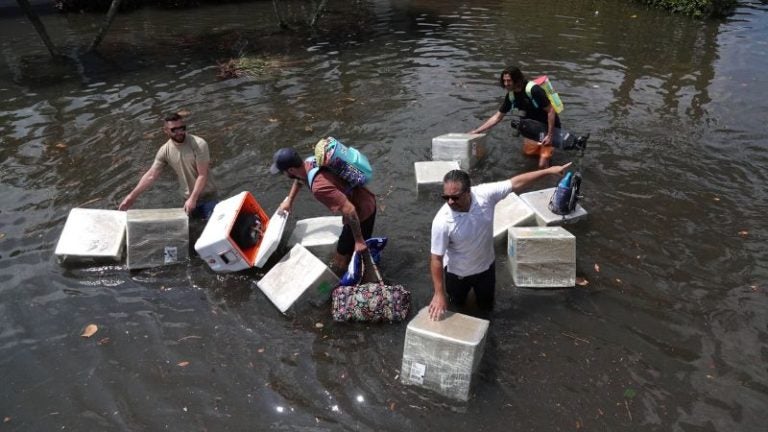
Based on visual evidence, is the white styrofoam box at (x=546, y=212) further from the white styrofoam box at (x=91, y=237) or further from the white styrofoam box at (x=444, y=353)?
the white styrofoam box at (x=91, y=237)

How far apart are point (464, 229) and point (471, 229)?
0.07 m

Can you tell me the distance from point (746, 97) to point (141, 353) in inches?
529

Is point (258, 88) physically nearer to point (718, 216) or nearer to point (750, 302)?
point (718, 216)

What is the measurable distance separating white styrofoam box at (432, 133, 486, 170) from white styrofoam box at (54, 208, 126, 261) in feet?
16.5

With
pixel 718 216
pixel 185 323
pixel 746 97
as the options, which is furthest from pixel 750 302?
pixel 746 97

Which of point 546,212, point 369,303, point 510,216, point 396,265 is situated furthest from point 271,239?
point 546,212

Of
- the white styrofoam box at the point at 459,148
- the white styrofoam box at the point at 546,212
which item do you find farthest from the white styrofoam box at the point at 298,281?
the white styrofoam box at the point at 459,148

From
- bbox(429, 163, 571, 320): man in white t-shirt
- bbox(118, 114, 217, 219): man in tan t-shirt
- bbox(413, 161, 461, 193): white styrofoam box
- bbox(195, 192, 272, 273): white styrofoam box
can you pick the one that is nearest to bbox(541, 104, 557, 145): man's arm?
bbox(413, 161, 461, 193): white styrofoam box

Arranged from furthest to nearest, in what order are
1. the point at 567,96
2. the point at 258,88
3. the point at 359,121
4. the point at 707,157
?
the point at 258,88, the point at 567,96, the point at 359,121, the point at 707,157

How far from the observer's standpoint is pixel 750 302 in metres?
5.72

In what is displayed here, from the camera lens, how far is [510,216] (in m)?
6.87

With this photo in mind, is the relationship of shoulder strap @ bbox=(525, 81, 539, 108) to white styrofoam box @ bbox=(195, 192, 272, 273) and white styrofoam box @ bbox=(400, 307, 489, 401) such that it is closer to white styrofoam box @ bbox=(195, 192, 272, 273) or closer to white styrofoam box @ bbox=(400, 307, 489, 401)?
white styrofoam box @ bbox=(195, 192, 272, 273)

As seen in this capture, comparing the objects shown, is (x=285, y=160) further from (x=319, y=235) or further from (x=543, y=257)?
(x=543, y=257)

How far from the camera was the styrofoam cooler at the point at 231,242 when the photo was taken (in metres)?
6.18
